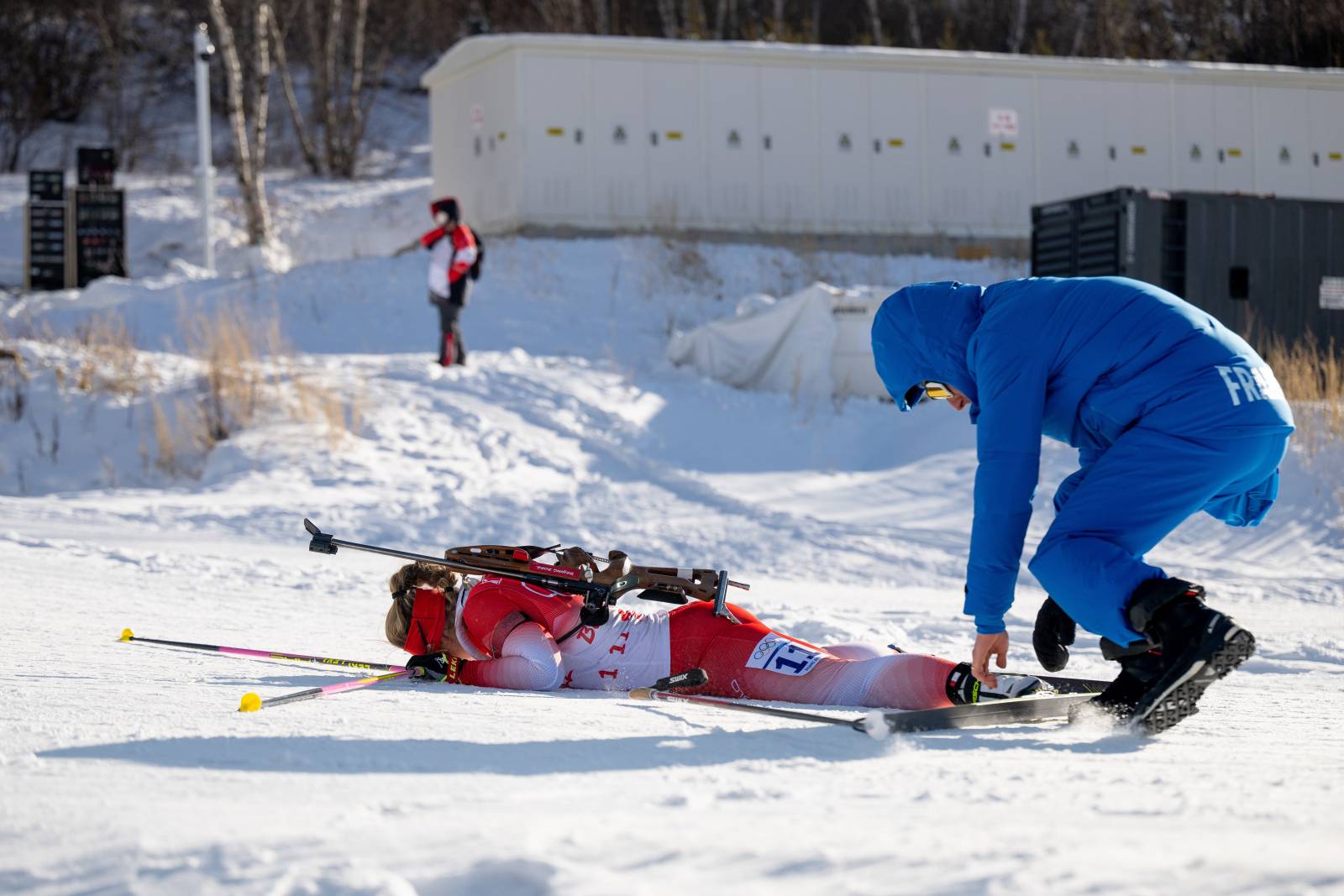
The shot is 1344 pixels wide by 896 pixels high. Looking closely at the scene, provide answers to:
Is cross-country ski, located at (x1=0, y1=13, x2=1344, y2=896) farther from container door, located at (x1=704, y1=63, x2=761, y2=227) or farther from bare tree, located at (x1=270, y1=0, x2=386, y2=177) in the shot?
bare tree, located at (x1=270, y1=0, x2=386, y2=177)

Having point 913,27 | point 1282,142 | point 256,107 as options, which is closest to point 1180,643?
point 256,107

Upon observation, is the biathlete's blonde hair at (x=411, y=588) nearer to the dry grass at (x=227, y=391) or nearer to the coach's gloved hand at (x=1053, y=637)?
the coach's gloved hand at (x=1053, y=637)

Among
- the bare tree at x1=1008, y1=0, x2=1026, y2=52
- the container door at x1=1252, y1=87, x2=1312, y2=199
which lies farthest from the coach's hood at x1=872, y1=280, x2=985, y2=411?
the bare tree at x1=1008, y1=0, x2=1026, y2=52

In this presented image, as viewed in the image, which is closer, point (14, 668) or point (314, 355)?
point (14, 668)

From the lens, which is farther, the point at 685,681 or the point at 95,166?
the point at 95,166

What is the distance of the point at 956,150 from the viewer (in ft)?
61.0

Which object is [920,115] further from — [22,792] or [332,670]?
[22,792]

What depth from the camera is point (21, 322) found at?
1423 centimetres

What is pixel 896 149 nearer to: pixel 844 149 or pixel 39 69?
A: pixel 844 149

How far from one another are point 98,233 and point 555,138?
6520 mm

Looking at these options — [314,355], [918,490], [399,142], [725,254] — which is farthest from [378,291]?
[399,142]

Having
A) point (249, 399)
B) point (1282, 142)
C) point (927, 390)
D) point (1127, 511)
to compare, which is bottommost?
point (249, 399)

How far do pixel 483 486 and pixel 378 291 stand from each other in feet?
21.5

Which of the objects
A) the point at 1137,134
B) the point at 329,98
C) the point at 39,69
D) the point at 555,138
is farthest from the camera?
the point at 39,69
